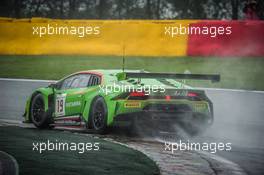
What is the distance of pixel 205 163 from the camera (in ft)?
19.2

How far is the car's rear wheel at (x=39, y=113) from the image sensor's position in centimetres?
664

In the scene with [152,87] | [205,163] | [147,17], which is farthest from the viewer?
[147,17]

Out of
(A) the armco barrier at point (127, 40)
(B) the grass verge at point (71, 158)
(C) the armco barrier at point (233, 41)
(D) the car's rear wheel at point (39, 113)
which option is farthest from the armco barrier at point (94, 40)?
(B) the grass verge at point (71, 158)

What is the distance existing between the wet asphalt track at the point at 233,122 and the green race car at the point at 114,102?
0.18 m

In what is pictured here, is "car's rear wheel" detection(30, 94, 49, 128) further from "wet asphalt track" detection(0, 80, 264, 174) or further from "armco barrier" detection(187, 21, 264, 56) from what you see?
"armco barrier" detection(187, 21, 264, 56)

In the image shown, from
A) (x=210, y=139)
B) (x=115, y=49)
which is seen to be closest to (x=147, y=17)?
(x=115, y=49)

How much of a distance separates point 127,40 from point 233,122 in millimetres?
1670

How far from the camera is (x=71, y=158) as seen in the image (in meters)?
5.77

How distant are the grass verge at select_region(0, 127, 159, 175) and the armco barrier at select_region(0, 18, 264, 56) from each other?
813mm

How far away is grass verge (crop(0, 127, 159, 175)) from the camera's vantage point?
18.2 ft

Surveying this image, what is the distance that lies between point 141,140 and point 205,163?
0.91 meters

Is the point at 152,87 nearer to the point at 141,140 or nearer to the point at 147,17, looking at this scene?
the point at 141,140

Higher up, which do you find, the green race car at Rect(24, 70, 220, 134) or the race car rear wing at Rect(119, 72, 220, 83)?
the race car rear wing at Rect(119, 72, 220, 83)

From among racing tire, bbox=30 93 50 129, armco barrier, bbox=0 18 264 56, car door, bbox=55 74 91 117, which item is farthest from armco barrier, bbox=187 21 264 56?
racing tire, bbox=30 93 50 129
